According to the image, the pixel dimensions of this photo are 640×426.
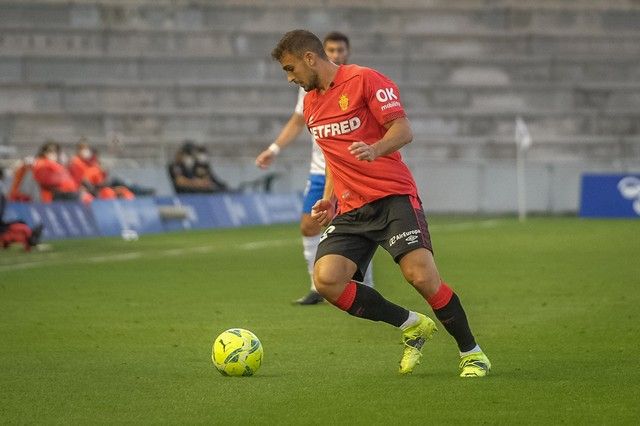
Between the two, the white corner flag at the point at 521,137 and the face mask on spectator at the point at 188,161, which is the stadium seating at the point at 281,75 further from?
the face mask on spectator at the point at 188,161

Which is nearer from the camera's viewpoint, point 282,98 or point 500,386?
point 500,386

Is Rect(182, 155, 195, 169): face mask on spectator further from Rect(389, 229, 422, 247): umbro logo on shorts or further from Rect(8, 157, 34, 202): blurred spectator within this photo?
Rect(389, 229, 422, 247): umbro logo on shorts

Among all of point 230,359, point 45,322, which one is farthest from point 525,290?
point 230,359

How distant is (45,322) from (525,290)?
537cm

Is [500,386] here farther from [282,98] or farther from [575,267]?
[282,98]

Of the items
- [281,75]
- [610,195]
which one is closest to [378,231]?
[610,195]

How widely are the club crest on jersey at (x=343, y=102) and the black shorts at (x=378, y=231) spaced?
0.59 m

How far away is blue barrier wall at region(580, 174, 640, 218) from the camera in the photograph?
116 ft

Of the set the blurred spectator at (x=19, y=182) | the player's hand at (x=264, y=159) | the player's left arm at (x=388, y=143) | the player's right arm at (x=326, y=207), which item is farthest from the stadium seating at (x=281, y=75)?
the player's left arm at (x=388, y=143)

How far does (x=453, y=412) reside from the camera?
784 cm

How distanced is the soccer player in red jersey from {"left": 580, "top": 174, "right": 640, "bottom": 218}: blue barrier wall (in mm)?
26417

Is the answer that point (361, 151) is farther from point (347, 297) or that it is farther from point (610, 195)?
point (610, 195)

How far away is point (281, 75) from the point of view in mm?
41781

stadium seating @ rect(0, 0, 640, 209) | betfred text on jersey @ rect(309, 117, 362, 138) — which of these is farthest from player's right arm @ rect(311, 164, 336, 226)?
stadium seating @ rect(0, 0, 640, 209)
